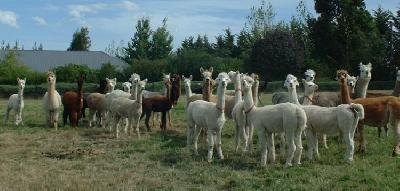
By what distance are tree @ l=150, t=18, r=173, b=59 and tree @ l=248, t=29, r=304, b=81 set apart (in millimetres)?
32766

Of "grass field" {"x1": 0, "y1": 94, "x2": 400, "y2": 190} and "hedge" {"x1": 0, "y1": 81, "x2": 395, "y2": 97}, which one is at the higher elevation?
"hedge" {"x1": 0, "y1": 81, "x2": 395, "y2": 97}

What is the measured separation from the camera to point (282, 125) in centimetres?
1186

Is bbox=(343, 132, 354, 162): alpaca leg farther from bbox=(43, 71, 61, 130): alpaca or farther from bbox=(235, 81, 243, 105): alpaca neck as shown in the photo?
bbox=(43, 71, 61, 130): alpaca

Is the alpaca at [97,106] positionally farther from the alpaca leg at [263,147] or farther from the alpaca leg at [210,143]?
the alpaca leg at [263,147]

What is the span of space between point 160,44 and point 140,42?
328 centimetres

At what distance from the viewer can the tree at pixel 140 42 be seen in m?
81.3

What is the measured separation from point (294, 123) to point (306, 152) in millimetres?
2235

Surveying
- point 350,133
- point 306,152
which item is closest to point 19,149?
point 306,152

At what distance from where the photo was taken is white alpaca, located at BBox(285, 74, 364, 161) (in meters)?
11.9

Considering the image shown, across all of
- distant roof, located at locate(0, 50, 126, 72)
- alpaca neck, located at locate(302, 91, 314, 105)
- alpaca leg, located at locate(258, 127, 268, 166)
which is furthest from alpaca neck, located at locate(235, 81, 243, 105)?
distant roof, located at locate(0, 50, 126, 72)

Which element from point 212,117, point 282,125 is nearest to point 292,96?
point 212,117

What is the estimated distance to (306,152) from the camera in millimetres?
13617

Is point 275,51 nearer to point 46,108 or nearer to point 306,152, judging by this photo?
point 46,108

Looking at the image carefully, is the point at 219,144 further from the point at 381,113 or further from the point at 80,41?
the point at 80,41
